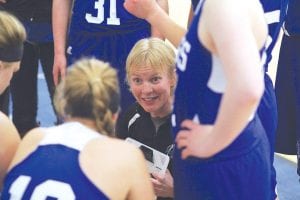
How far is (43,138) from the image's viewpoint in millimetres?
1522

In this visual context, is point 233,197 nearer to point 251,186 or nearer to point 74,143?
point 251,186

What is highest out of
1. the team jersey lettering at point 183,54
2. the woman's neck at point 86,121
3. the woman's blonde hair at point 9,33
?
the team jersey lettering at point 183,54

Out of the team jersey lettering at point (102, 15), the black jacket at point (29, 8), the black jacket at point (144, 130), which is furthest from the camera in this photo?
the black jacket at point (29, 8)

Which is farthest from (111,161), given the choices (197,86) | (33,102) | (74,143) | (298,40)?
(33,102)

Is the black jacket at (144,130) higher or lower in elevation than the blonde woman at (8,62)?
lower

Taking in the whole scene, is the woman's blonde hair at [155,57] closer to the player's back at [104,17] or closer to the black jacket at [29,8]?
the player's back at [104,17]

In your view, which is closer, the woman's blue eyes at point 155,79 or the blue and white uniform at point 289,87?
the woman's blue eyes at point 155,79

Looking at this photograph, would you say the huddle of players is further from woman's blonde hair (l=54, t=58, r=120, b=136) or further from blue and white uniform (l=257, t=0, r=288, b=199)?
blue and white uniform (l=257, t=0, r=288, b=199)

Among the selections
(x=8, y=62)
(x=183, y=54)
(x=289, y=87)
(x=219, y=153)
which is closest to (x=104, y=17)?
(x=8, y=62)

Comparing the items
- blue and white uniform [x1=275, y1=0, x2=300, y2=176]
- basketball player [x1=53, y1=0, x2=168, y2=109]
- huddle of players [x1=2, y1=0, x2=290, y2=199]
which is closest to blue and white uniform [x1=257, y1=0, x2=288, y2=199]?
huddle of players [x1=2, y1=0, x2=290, y2=199]

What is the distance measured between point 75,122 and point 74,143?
7 cm

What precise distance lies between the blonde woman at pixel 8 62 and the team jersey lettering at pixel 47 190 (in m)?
0.26

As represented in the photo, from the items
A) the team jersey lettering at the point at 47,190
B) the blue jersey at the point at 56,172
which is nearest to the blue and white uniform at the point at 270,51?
the blue jersey at the point at 56,172

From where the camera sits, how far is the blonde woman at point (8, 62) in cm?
171
